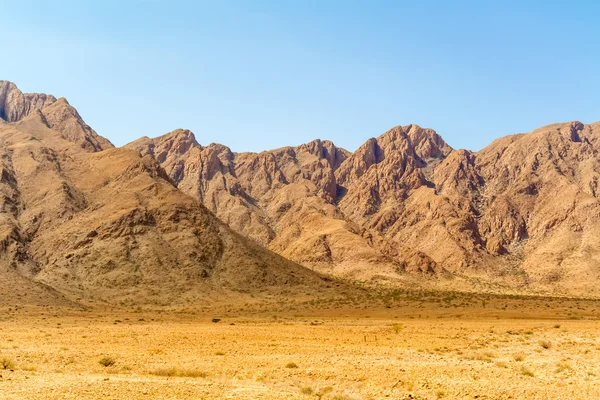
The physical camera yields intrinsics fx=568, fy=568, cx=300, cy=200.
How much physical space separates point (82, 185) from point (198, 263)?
3320 centimetres

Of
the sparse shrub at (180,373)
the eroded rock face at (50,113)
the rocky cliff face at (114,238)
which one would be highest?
the eroded rock face at (50,113)

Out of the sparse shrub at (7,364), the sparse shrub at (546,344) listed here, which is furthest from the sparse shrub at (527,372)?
the sparse shrub at (7,364)

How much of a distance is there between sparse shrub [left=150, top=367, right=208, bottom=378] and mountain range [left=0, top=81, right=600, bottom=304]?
192ft

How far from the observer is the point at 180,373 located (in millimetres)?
22609

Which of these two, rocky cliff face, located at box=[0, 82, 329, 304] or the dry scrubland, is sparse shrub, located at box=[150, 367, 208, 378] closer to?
the dry scrubland

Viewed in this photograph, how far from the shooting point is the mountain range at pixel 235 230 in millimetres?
88625

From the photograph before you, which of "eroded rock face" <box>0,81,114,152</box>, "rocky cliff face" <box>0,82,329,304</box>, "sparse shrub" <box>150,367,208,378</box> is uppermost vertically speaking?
"eroded rock face" <box>0,81,114,152</box>

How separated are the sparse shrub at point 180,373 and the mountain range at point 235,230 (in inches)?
2310

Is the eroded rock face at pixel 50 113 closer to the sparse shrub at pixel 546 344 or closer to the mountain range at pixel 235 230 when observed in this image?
the mountain range at pixel 235 230

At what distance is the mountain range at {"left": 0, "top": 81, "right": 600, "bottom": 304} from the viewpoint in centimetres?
8862

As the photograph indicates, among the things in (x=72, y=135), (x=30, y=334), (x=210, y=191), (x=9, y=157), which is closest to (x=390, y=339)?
(x=30, y=334)

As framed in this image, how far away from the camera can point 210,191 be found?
649ft

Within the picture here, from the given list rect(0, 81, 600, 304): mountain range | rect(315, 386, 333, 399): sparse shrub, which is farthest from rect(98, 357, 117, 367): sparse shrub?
rect(0, 81, 600, 304): mountain range

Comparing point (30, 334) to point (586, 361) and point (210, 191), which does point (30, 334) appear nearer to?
point (586, 361)
